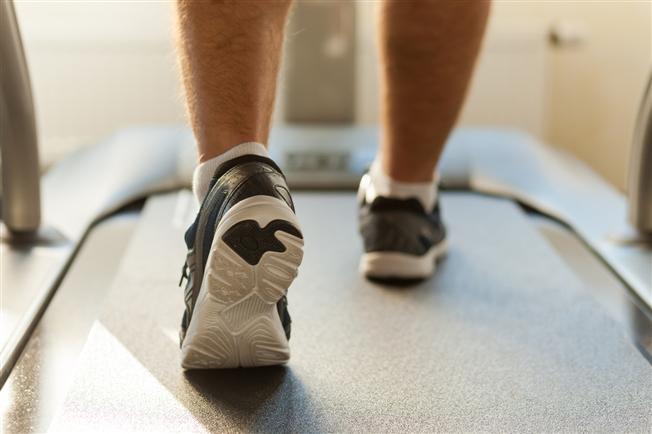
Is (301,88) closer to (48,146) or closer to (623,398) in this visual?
(48,146)

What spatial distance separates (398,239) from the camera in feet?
5.24

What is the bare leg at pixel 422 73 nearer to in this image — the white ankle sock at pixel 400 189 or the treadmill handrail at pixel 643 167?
the white ankle sock at pixel 400 189

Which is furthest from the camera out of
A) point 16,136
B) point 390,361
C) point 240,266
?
point 16,136

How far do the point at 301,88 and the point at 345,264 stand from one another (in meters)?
1.20

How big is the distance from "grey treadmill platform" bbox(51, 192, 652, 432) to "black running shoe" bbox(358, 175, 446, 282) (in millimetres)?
36

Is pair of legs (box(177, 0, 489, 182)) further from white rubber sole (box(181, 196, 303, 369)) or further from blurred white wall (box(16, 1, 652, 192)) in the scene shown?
blurred white wall (box(16, 1, 652, 192))

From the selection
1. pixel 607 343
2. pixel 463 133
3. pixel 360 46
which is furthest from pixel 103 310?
pixel 360 46

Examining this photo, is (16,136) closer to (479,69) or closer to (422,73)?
(422,73)

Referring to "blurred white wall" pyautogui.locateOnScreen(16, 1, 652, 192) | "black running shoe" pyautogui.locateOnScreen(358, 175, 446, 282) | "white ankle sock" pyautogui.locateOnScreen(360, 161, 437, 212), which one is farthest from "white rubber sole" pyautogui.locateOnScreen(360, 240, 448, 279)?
"blurred white wall" pyautogui.locateOnScreen(16, 1, 652, 192)

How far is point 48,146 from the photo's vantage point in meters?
3.05

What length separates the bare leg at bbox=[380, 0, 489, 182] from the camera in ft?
5.10

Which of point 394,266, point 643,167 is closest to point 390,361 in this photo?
point 394,266

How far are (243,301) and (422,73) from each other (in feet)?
2.17

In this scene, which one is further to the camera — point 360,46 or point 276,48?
point 360,46
